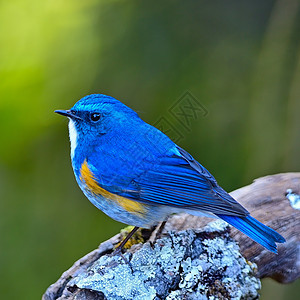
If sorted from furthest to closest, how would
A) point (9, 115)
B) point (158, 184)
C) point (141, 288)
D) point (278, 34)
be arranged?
point (278, 34) → point (9, 115) → point (158, 184) → point (141, 288)

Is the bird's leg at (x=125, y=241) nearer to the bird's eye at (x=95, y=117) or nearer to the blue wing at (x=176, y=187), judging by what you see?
the blue wing at (x=176, y=187)

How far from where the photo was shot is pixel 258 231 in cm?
314

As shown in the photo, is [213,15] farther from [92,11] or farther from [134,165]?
[134,165]

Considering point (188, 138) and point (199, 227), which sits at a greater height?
point (188, 138)

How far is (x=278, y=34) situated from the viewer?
5.13 m

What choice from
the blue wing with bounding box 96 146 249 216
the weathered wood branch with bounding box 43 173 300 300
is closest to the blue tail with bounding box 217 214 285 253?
the blue wing with bounding box 96 146 249 216

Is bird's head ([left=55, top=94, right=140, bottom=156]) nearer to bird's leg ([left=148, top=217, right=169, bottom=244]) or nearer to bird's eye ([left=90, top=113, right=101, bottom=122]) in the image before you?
bird's eye ([left=90, top=113, right=101, bottom=122])

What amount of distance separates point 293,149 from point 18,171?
274 cm

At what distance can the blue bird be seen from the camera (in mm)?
3318

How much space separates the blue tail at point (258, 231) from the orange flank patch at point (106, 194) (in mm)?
594

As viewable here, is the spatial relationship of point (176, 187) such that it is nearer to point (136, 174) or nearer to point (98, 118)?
point (136, 174)

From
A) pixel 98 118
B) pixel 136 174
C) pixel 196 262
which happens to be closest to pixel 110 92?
pixel 98 118

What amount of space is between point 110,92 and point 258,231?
2557 millimetres

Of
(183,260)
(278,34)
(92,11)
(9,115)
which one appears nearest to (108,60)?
(92,11)
